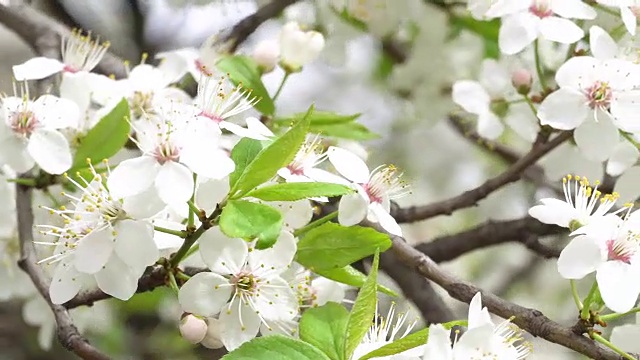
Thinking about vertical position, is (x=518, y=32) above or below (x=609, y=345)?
above

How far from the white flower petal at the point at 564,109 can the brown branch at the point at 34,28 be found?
513 millimetres

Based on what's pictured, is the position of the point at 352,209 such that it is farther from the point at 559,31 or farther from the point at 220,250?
the point at 559,31

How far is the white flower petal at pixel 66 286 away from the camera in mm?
674

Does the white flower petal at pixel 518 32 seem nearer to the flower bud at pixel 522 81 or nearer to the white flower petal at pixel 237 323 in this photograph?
the flower bud at pixel 522 81

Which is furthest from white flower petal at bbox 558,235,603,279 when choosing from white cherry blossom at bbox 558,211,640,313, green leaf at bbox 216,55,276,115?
green leaf at bbox 216,55,276,115

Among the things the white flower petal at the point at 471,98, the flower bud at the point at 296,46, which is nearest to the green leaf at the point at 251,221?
the flower bud at the point at 296,46

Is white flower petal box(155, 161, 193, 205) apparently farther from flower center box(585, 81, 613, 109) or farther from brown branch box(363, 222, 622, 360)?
flower center box(585, 81, 613, 109)

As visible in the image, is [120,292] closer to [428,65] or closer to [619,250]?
[619,250]

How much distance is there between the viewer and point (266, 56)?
891 millimetres

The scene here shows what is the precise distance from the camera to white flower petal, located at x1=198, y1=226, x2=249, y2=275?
0.63m

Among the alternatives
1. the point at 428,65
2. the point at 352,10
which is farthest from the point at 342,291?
the point at 428,65

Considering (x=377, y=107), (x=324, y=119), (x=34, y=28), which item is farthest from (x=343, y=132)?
(x=377, y=107)

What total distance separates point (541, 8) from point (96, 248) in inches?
18.8

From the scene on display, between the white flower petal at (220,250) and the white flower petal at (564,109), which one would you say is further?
the white flower petal at (564,109)
